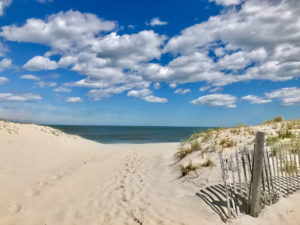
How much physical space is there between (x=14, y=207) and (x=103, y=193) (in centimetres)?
221

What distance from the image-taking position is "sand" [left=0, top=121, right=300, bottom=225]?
4555 millimetres

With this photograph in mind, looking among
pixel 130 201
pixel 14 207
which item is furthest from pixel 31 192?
pixel 130 201

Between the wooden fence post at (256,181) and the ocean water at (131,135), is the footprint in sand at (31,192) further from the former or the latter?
the ocean water at (131,135)

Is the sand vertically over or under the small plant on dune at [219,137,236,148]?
under

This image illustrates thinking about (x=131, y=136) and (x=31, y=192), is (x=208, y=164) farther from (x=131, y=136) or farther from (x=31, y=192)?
(x=131, y=136)

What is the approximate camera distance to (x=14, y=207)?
5.19 metres

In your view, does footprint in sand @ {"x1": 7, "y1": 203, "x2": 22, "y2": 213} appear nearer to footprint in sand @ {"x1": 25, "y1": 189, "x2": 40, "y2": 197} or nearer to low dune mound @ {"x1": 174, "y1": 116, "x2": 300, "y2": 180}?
footprint in sand @ {"x1": 25, "y1": 189, "x2": 40, "y2": 197}

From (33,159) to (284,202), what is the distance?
9537 millimetres

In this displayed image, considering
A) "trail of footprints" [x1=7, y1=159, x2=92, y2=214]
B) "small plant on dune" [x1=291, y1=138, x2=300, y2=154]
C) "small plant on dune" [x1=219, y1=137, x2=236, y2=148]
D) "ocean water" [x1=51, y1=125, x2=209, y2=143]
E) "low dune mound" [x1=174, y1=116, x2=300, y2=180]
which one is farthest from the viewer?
"ocean water" [x1=51, y1=125, x2=209, y2=143]

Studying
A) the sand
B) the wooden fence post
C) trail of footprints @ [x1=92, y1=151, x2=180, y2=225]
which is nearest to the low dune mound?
the sand

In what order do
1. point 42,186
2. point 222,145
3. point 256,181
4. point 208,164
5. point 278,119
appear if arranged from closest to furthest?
1. point 256,181
2. point 42,186
3. point 208,164
4. point 222,145
5. point 278,119

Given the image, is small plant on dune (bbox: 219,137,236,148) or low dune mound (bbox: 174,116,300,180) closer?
low dune mound (bbox: 174,116,300,180)

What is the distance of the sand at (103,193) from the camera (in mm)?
4555

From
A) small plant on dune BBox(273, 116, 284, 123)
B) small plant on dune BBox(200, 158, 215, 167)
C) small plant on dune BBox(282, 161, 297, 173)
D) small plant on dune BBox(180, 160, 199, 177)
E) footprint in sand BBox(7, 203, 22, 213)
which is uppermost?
small plant on dune BBox(273, 116, 284, 123)
